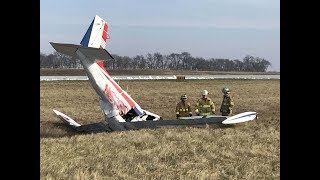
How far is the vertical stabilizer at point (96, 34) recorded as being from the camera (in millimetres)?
13242

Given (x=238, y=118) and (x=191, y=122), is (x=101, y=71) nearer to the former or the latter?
(x=191, y=122)

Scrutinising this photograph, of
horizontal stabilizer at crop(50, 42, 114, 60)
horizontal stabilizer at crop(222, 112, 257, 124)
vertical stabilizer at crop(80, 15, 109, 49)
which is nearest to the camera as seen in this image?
horizontal stabilizer at crop(50, 42, 114, 60)

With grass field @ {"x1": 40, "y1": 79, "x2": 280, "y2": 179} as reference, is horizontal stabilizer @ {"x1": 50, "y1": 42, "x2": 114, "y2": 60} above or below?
above

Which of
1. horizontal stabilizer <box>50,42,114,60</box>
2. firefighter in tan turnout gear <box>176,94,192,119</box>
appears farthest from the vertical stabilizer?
firefighter in tan turnout gear <box>176,94,192,119</box>

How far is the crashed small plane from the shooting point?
12.1m

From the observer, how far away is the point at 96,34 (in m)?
13.4

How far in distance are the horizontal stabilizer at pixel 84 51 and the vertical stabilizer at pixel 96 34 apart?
1150 millimetres

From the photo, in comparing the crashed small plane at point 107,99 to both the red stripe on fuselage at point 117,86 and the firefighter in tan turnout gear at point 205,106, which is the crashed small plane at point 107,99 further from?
the firefighter in tan turnout gear at point 205,106

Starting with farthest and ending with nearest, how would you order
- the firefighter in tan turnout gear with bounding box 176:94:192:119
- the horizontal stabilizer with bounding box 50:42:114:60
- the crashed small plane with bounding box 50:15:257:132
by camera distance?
the firefighter in tan turnout gear with bounding box 176:94:192:119 → the crashed small plane with bounding box 50:15:257:132 → the horizontal stabilizer with bounding box 50:42:114:60

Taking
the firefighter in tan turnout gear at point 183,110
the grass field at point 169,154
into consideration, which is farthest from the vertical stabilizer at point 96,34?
the firefighter in tan turnout gear at point 183,110

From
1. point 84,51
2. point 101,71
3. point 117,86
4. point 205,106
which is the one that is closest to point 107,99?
point 117,86

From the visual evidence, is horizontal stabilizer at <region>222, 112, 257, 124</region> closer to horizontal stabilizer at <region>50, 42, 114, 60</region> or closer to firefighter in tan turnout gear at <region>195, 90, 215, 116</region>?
firefighter in tan turnout gear at <region>195, 90, 215, 116</region>

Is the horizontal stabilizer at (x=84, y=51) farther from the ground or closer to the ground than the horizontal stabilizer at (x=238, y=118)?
farther from the ground

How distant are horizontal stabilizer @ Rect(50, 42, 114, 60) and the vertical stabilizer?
1150 mm
